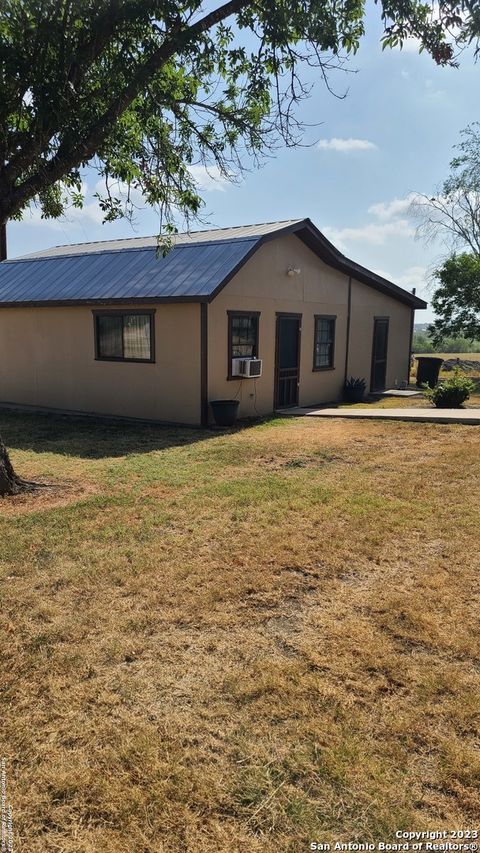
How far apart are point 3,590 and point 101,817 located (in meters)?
2.19

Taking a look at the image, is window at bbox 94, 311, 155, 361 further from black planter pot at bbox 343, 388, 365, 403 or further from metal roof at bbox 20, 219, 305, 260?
black planter pot at bbox 343, 388, 365, 403

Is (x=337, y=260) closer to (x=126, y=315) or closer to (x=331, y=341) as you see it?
(x=331, y=341)

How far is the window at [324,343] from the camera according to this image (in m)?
14.1

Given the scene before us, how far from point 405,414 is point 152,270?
616 cm

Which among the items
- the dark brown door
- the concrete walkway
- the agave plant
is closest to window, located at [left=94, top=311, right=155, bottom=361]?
the concrete walkway

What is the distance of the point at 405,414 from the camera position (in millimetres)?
11695

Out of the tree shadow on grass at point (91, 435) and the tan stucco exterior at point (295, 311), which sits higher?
the tan stucco exterior at point (295, 311)

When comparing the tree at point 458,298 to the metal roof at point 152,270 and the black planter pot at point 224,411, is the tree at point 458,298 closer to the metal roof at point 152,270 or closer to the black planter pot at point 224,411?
the metal roof at point 152,270

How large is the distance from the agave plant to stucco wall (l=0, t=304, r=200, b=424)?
19.7ft

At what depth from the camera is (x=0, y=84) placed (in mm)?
5137

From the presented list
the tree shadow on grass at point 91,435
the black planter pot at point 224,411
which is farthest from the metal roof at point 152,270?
the tree shadow on grass at point 91,435

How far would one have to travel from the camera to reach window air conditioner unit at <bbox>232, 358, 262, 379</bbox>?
1120 cm

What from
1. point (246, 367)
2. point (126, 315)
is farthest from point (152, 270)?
point (246, 367)

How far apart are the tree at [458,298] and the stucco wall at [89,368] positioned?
52.6 feet
